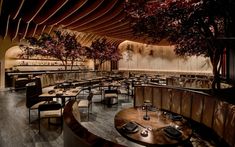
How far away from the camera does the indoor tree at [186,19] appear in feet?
9.52

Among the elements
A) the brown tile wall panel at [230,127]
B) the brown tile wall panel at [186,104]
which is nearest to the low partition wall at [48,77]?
the brown tile wall panel at [186,104]

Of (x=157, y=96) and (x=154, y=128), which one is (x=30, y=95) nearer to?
(x=157, y=96)

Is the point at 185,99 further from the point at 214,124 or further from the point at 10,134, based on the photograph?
the point at 10,134

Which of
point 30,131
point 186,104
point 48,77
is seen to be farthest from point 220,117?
point 48,77

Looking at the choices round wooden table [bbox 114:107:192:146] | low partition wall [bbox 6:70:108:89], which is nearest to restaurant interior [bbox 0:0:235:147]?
round wooden table [bbox 114:107:192:146]

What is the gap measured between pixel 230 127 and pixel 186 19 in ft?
Result: 6.40

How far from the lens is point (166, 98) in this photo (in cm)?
489

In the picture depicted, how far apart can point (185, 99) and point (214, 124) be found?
3.50ft

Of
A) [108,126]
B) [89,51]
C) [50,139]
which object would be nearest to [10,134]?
[50,139]

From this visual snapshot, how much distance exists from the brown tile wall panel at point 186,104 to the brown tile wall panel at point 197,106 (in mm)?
136

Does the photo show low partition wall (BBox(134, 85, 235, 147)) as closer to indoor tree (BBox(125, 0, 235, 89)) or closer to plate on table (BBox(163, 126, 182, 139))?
indoor tree (BBox(125, 0, 235, 89))

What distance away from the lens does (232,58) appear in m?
4.18

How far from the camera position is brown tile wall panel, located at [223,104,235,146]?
2.59 m

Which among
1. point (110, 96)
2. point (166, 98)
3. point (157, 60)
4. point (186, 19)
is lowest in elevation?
point (110, 96)
